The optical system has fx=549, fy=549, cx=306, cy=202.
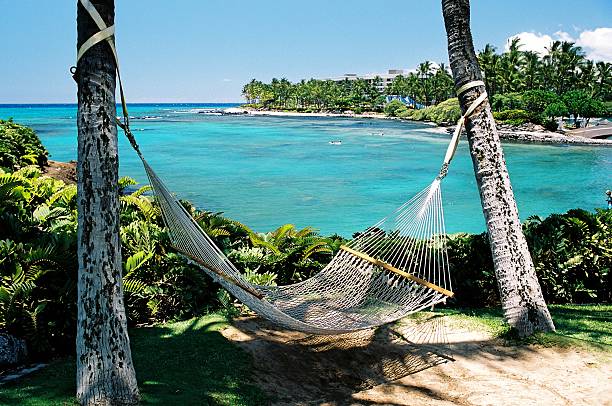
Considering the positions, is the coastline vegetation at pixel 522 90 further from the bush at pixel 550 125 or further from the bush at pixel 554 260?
the bush at pixel 554 260

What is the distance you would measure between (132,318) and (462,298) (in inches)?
102

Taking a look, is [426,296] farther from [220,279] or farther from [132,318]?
[132,318]

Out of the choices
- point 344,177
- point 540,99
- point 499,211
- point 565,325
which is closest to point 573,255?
point 565,325

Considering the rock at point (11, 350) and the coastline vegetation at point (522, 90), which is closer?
the rock at point (11, 350)

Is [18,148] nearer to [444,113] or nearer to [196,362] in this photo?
[196,362]

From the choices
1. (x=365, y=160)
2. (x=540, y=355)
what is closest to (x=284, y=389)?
(x=540, y=355)

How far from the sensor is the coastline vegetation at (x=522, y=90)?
114ft

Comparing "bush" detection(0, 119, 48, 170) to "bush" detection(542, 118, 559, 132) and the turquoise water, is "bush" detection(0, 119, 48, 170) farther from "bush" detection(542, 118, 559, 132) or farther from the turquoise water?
"bush" detection(542, 118, 559, 132)

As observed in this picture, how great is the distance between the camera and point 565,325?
3.70 meters

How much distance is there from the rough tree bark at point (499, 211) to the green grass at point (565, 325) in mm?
92

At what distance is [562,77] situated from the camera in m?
42.6

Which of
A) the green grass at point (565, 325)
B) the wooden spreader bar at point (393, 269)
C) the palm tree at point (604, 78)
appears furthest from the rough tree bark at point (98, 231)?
the palm tree at point (604, 78)

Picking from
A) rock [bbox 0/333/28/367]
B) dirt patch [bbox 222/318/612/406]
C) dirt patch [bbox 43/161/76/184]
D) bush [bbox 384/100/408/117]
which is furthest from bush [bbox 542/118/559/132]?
rock [bbox 0/333/28/367]

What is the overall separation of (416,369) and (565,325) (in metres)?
1.29
